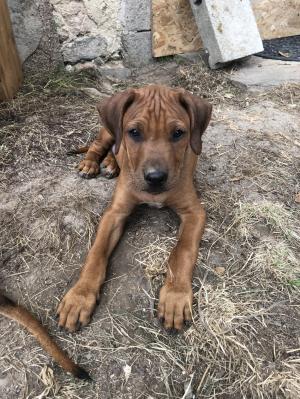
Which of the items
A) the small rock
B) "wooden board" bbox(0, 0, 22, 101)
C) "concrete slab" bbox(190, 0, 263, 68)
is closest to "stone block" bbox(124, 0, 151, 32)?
"concrete slab" bbox(190, 0, 263, 68)

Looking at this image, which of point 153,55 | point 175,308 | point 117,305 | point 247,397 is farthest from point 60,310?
point 153,55

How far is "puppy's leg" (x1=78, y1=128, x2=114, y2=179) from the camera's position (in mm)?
4453

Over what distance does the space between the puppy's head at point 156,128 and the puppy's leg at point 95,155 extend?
2.81 feet

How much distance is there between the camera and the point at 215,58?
21.1 feet

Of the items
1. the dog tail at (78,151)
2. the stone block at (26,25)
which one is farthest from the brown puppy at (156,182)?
the stone block at (26,25)

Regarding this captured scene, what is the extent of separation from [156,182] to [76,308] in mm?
1014

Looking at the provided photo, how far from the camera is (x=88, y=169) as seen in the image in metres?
4.45

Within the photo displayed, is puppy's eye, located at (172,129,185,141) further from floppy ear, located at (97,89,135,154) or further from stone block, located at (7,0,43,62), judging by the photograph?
stone block, located at (7,0,43,62)

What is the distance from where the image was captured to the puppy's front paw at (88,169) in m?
4.44

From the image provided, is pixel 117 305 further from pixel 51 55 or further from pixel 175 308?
pixel 51 55

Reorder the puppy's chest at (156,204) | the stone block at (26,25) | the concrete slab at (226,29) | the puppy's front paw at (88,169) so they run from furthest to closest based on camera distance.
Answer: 1. the concrete slab at (226,29)
2. the stone block at (26,25)
3. the puppy's front paw at (88,169)
4. the puppy's chest at (156,204)

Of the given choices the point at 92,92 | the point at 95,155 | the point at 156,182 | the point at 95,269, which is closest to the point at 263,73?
the point at 92,92

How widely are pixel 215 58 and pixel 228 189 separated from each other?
8.98 feet

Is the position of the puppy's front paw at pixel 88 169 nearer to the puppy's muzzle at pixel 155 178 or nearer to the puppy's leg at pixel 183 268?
the puppy's leg at pixel 183 268
